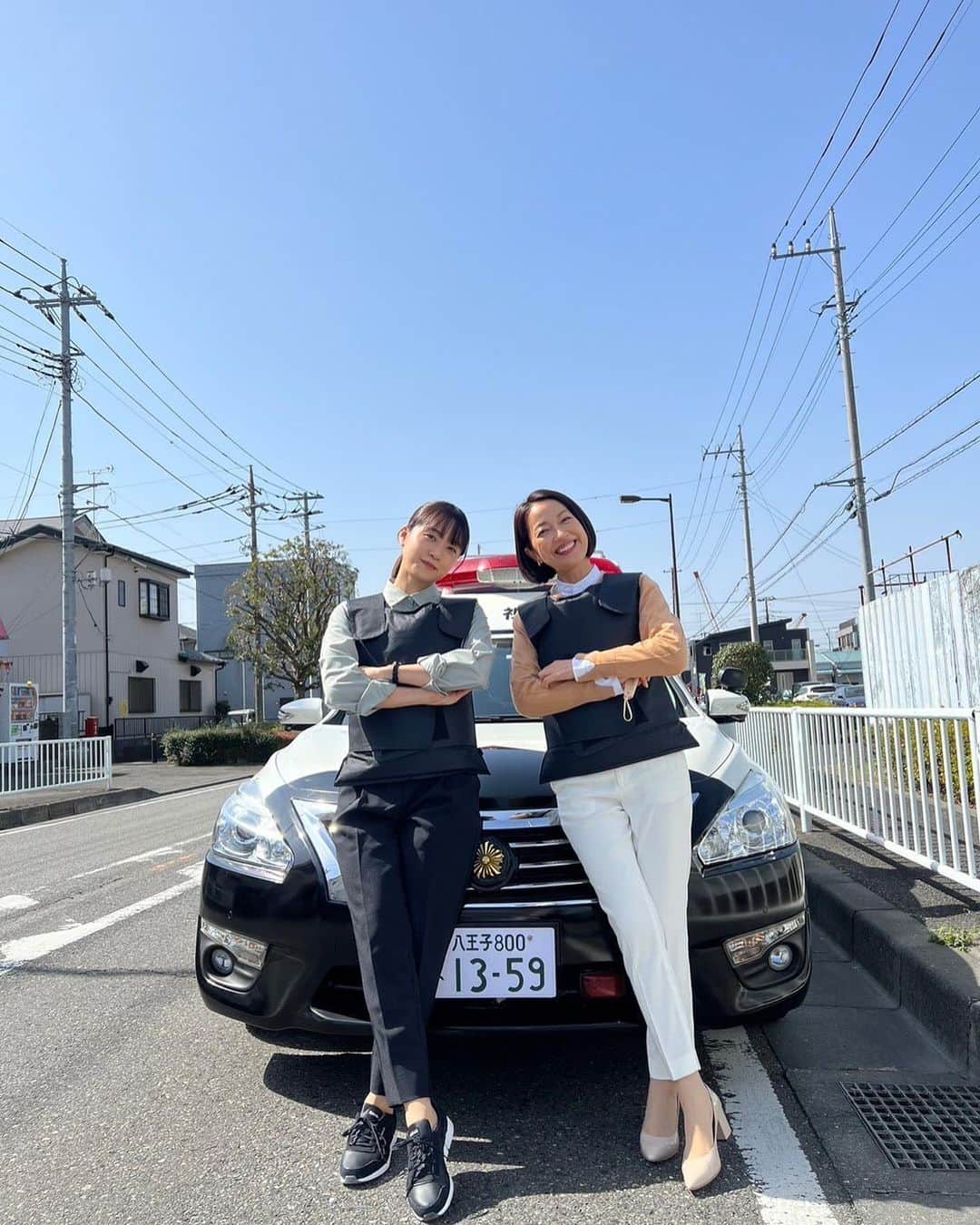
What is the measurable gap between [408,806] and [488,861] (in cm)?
28

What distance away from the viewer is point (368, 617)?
2.83 meters

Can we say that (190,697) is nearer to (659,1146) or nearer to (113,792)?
(113,792)

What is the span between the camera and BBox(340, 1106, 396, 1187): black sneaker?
2.30 m

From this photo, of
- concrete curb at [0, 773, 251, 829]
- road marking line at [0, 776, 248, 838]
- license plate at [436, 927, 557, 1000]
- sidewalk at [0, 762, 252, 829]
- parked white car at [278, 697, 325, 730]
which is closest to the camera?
license plate at [436, 927, 557, 1000]

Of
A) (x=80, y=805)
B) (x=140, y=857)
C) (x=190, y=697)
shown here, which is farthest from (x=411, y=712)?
(x=190, y=697)

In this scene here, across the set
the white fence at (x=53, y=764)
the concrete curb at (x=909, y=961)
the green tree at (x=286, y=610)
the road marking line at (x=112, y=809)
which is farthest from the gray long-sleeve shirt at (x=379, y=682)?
the green tree at (x=286, y=610)

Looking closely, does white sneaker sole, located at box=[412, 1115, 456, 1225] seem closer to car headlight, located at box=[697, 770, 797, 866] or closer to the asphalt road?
the asphalt road

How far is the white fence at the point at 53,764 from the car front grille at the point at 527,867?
42.0 feet

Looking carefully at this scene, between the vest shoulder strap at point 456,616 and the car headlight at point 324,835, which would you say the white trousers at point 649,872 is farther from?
the car headlight at point 324,835

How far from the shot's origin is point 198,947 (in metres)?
2.86

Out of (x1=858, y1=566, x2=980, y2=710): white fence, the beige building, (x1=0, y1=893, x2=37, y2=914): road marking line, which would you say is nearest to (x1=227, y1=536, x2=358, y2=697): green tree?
the beige building

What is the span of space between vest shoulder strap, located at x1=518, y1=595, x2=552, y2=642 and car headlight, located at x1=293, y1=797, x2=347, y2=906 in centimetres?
78

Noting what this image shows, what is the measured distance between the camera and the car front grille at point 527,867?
2568mm

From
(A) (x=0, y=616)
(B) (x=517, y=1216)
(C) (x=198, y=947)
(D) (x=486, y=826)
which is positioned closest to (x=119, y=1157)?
(C) (x=198, y=947)
